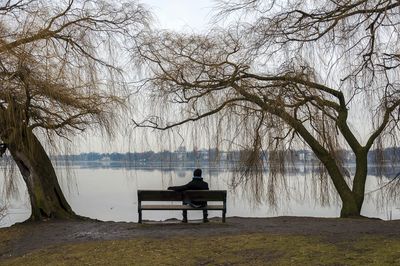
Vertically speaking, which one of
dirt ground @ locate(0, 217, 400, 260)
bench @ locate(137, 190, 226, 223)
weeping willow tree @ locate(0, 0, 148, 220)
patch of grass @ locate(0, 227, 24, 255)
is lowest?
patch of grass @ locate(0, 227, 24, 255)

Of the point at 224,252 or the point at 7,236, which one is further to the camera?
the point at 7,236

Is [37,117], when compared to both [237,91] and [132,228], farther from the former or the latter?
[237,91]

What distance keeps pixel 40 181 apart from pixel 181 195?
370cm

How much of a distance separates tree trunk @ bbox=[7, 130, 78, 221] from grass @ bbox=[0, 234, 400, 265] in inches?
147

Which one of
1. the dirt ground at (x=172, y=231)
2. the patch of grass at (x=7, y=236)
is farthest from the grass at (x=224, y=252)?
the patch of grass at (x=7, y=236)

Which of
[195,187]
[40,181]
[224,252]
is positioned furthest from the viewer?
[40,181]

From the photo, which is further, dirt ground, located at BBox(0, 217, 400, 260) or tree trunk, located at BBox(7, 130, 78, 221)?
tree trunk, located at BBox(7, 130, 78, 221)

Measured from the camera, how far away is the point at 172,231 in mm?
8398

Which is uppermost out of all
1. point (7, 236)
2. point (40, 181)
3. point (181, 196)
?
point (40, 181)

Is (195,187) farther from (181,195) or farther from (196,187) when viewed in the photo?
(181,195)

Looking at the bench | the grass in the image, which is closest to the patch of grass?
the grass

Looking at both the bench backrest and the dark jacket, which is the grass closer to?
the bench backrest

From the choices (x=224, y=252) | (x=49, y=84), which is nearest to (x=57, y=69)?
(x=49, y=84)

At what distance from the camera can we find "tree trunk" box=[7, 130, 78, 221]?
10664 mm
